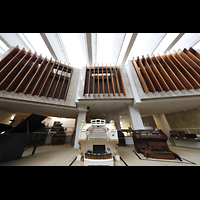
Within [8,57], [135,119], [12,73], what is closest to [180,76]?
[135,119]

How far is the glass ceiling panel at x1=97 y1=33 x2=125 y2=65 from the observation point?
6414 millimetres

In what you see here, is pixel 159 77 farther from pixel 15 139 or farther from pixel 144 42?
pixel 15 139

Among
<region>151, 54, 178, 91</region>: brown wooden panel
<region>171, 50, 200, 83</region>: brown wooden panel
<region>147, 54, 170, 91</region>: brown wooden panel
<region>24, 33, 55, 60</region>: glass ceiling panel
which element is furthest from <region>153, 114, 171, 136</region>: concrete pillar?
<region>24, 33, 55, 60</region>: glass ceiling panel

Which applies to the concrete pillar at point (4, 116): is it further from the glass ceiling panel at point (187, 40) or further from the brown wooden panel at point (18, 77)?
the glass ceiling panel at point (187, 40)

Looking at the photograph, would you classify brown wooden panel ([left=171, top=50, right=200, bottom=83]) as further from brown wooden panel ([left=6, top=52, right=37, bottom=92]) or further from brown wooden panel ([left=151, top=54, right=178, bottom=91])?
brown wooden panel ([left=6, top=52, right=37, bottom=92])

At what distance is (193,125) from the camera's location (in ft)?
22.5

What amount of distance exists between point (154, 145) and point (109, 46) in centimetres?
870

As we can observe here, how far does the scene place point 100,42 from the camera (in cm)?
691

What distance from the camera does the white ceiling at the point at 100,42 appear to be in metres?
6.15

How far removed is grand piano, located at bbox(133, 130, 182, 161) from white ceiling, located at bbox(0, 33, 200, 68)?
6.01m

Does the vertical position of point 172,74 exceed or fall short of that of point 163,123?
it exceeds it

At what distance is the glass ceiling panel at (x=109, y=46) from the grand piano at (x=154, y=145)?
7.76 metres

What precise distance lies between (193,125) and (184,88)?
5112 mm
